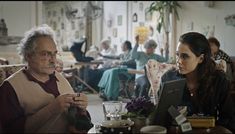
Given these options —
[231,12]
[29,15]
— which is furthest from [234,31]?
[29,15]

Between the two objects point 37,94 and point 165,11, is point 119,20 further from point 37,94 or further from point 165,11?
point 37,94

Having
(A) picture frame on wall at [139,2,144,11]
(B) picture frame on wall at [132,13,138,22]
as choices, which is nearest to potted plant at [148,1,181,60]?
(A) picture frame on wall at [139,2,144,11]

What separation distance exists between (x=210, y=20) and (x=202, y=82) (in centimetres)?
474

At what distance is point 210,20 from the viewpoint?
636 cm

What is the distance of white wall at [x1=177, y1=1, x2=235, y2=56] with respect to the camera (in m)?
5.81

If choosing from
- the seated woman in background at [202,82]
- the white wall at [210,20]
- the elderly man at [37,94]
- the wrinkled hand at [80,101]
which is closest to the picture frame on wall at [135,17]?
the white wall at [210,20]

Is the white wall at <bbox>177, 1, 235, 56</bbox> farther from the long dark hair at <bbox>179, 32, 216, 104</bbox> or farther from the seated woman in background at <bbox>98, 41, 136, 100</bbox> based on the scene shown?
the long dark hair at <bbox>179, 32, 216, 104</bbox>

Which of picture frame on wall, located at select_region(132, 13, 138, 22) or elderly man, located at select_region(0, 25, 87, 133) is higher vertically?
picture frame on wall, located at select_region(132, 13, 138, 22)

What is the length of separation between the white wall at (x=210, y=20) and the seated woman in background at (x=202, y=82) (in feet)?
11.3

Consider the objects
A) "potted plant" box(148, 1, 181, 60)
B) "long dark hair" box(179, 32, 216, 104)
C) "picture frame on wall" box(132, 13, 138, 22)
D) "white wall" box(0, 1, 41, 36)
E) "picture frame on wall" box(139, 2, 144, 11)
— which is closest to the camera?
"long dark hair" box(179, 32, 216, 104)

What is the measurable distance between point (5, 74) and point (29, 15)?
5228mm

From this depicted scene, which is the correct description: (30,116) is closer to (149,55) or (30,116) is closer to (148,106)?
(148,106)

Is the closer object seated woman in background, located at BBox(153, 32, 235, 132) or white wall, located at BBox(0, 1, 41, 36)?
seated woman in background, located at BBox(153, 32, 235, 132)

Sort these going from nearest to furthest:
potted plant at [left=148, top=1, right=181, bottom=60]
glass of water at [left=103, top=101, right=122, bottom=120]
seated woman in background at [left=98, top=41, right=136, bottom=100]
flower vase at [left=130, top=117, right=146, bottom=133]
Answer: flower vase at [left=130, top=117, right=146, bottom=133] → glass of water at [left=103, top=101, right=122, bottom=120] → seated woman in background at [left=98, top=41, right=136, bottom=100] → potted plant at [left=148, top=1, right=181, bottom=60]
